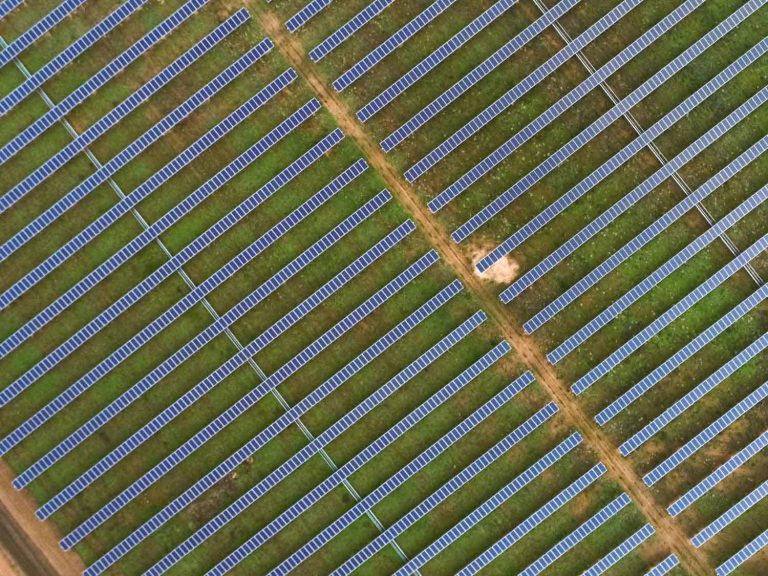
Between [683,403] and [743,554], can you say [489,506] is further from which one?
[743,554]

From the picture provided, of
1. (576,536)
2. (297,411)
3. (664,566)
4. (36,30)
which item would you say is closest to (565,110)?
(297,411)

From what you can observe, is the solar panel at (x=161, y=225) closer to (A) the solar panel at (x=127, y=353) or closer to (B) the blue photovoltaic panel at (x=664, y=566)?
(A) the solar panel at (x=127, y=353)

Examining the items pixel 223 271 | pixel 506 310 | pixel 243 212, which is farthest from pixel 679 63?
pixel 223 271

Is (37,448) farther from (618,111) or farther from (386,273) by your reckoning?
(618,111)

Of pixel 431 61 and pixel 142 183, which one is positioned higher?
pixel 142 183

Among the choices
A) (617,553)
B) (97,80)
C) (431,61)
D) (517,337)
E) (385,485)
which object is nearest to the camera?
(97,80)

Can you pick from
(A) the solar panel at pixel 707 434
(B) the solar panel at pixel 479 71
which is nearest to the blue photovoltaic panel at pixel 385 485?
(A) the solar panel at pixel 707 434

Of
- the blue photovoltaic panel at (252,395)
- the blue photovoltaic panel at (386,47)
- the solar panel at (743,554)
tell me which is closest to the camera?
the blue photovoltaic panel at (252,395)
